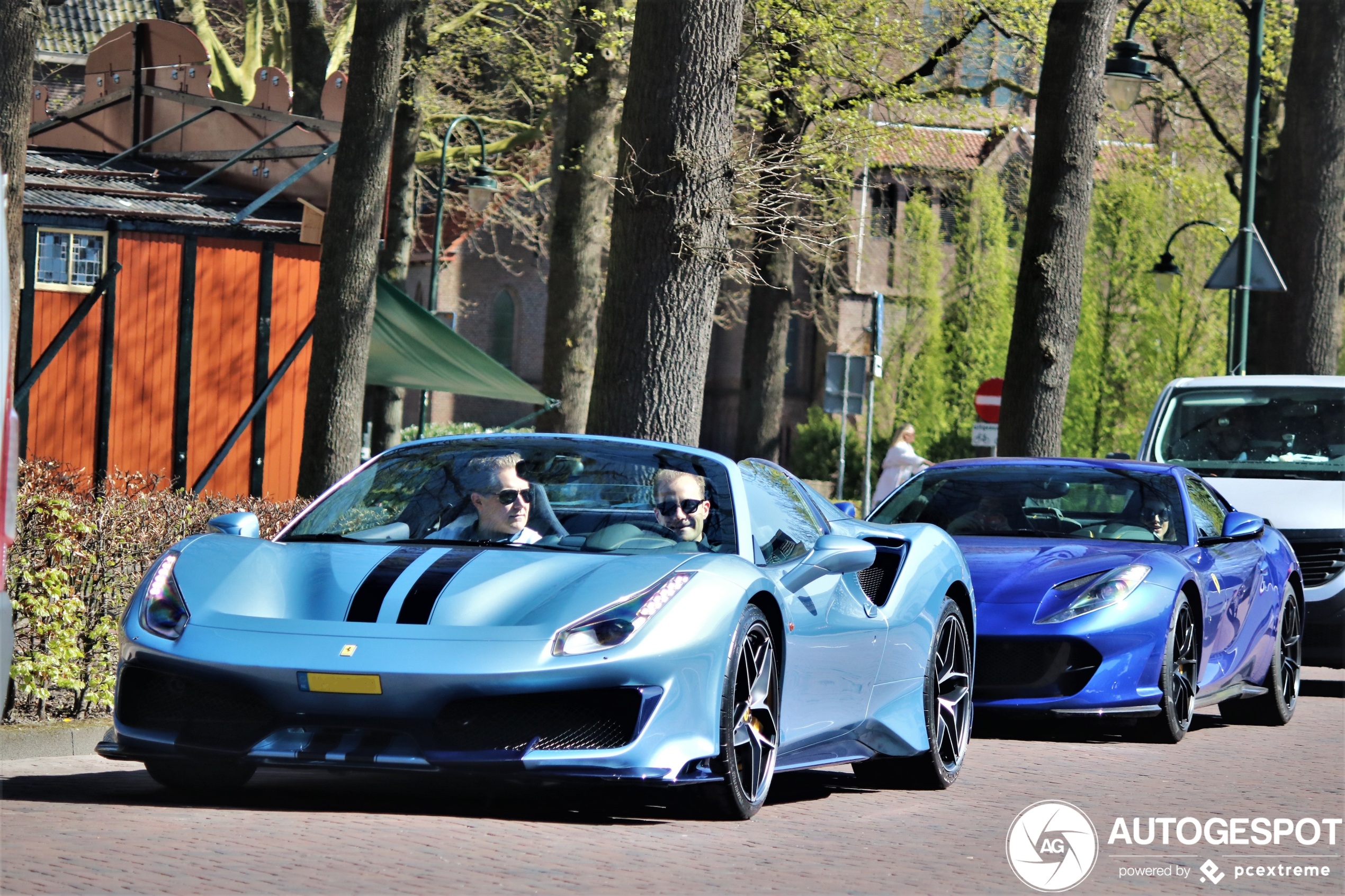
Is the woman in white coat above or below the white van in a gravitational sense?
below

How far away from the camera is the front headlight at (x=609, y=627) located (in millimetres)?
5957

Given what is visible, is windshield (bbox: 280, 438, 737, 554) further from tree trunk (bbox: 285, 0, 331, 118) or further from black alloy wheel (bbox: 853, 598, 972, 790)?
tree trunk (bbox: 285, 0, 331, 118)

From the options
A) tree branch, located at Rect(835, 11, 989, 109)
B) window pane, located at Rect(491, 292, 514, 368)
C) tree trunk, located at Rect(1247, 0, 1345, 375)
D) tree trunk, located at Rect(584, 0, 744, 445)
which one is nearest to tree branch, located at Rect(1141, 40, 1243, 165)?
tree branch, located at Rect(835, 11, 989, 109)

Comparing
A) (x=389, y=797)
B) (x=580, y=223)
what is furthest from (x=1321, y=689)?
(x=389, y=797)

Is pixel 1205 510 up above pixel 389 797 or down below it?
above

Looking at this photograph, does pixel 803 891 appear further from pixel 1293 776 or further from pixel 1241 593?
pixel 1241 593

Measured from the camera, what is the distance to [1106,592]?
981cm

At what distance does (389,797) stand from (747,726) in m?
1.32

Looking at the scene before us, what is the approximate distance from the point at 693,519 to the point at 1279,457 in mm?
9106

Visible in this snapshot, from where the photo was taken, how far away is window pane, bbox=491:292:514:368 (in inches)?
2544

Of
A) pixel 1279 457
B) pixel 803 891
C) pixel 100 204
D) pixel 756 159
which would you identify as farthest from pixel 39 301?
pixel 803 891

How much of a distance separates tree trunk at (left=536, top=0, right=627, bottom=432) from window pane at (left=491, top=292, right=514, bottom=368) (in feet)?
147

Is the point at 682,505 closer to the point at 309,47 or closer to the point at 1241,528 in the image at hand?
the point at 1241,528

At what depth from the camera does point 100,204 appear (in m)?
17.5
